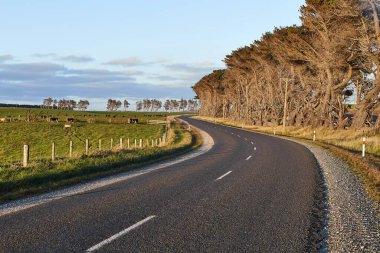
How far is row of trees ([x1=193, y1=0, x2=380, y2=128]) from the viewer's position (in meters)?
31.6

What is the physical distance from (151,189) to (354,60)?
3171 centimetres

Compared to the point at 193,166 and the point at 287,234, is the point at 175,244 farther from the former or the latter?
the point at 193,166

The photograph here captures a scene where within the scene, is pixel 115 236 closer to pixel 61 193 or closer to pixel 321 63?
pixel 61 193

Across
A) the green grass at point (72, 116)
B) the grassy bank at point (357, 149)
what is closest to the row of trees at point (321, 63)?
the grassy bank at point (357, 149)

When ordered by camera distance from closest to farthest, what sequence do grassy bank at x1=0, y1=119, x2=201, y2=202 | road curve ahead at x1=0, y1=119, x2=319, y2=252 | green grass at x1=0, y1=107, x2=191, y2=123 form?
road curve ahead at x1=0, y1=119, x2=319, y2=252 → grassy bank at x1=0, y1=119, x2=201, y2=202 → green grass at x1=0, y1=107, x2=191, y2=123

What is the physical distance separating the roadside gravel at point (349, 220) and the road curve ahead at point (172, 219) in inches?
17.6

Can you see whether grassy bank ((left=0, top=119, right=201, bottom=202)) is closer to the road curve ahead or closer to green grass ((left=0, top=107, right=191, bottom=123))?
the road curve ahead

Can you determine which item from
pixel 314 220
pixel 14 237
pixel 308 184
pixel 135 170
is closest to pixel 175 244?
pixel 14 237

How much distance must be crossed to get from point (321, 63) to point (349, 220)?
33.5m

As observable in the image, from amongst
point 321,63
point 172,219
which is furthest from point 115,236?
point 321,63

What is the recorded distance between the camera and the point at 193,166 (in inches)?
630

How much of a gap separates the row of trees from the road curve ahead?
953 inches

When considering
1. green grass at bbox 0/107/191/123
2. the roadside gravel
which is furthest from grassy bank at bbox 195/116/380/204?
green grass at bbox 0/107/191/123

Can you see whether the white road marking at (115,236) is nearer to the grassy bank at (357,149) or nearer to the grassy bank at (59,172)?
the grassy bank at (59,172)
